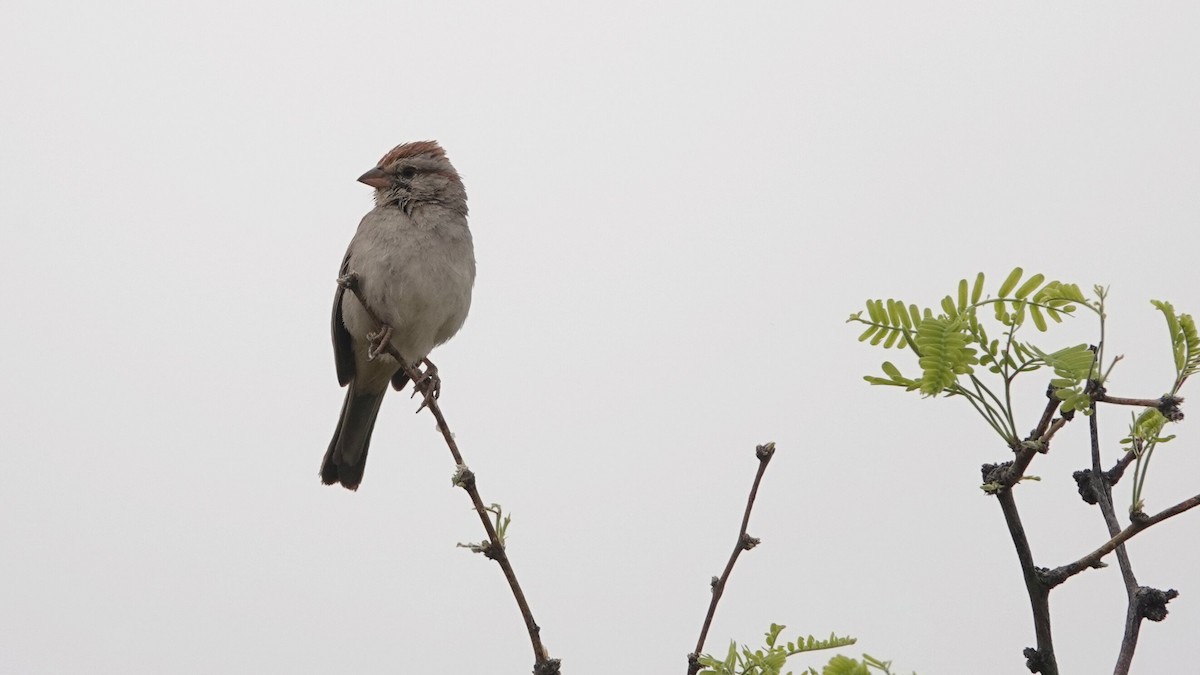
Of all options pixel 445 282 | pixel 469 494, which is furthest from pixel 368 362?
pixel 469 494

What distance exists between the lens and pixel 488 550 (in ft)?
7.82

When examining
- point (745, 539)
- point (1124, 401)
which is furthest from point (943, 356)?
point (745, 539)

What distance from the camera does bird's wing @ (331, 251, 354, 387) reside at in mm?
5969

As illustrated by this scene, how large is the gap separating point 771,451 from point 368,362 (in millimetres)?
4169

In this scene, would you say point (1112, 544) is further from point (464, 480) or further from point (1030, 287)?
point (464, 480)

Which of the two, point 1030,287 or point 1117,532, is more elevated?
point 1030,287

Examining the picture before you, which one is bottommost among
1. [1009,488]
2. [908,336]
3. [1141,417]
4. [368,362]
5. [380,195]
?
[1009,488]

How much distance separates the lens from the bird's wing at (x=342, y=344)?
5969 millimetres

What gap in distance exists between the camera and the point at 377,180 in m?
5.84

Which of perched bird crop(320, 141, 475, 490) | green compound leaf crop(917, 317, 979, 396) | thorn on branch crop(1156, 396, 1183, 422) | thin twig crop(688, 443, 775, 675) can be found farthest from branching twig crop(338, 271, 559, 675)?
perched bird crop(320, 141, 475, 490)

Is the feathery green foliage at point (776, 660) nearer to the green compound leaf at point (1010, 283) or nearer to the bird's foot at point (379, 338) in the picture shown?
the green compound leaf at point (1010, 283)

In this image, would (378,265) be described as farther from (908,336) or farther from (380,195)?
(908,336)

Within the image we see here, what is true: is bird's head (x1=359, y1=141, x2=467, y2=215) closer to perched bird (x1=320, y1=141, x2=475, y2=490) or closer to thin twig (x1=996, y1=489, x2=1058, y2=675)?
perched bird (x1=320, y1=141, x2=475, y2=490)

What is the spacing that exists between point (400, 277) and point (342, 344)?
101cm
